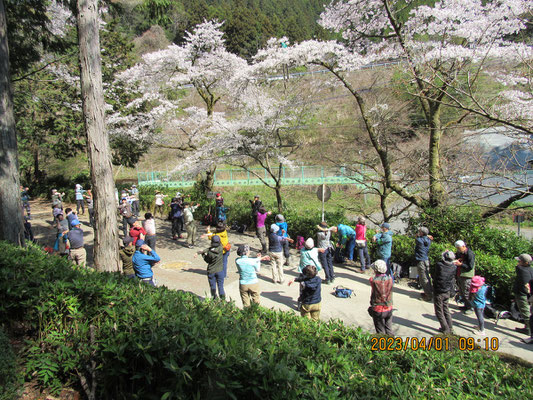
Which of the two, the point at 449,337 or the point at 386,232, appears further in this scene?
the point at 386,232

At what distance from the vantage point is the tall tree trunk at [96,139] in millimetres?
6035

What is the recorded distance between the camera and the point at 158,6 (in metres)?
7.31

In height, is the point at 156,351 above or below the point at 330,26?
below

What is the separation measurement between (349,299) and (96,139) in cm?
628

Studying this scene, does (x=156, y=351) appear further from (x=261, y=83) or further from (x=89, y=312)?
(x=261, y=83)

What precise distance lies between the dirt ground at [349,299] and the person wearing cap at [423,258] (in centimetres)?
28

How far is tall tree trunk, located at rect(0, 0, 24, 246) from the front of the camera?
26.3ft

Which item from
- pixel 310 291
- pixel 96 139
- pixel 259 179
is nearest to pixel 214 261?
pixel 310 291

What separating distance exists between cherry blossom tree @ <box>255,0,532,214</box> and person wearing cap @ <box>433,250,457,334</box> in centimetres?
259

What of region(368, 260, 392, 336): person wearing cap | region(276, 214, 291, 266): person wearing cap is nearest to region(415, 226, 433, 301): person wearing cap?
region(368, 260, 392, 336): person wearing cap

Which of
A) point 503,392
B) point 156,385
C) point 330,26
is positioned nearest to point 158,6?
point 330,26

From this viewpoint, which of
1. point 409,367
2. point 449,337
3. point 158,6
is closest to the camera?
point 409,367

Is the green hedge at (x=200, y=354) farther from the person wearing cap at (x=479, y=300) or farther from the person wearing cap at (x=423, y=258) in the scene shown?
the person wearing cap at (x=423, y=258)

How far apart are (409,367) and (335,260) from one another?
23.8ft
